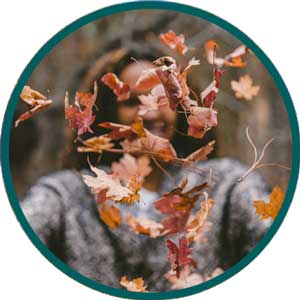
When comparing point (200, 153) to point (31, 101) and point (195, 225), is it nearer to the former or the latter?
point (195, 225)

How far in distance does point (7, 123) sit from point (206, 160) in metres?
0.34

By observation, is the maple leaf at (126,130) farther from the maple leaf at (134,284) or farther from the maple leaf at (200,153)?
the maple leaf at (134,284)

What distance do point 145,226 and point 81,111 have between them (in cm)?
23

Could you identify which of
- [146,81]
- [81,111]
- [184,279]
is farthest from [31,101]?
[184,279]

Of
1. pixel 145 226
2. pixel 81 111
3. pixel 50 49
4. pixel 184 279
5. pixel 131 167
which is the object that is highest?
pixel 50 49

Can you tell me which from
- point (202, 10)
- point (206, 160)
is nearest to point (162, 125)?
point (206, 160)

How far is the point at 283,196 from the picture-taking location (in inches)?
48.1

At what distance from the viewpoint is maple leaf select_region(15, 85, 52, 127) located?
115 centimetres

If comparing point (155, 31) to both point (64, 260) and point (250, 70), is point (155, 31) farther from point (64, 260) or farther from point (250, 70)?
point (64, 260)

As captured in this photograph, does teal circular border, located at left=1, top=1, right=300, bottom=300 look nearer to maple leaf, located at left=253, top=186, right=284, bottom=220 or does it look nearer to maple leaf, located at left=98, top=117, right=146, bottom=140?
maple leaf, located at left=253, top=186, right=284, bottom=220

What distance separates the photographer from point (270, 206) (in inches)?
48.3

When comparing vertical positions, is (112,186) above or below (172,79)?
below

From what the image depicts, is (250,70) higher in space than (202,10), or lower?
lower

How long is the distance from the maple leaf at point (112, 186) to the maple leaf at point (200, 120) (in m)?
0.13
